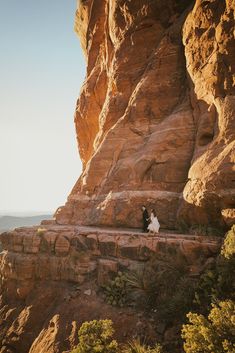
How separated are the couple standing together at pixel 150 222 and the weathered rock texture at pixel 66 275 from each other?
3.84 feet

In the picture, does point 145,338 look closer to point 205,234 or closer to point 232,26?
point 205,234

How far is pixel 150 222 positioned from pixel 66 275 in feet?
16.7

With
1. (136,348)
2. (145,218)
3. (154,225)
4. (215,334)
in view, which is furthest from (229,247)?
(145,218)

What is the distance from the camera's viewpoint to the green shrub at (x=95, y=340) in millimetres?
7707

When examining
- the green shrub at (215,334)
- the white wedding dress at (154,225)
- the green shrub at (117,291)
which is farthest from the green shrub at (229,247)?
the white wedding dress at (154,225)

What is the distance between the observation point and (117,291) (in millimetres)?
11367

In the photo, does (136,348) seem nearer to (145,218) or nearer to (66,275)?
(66,275)

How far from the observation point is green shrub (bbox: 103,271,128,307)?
11.0 metres

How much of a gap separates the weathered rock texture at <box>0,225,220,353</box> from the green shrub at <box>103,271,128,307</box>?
0.92ft

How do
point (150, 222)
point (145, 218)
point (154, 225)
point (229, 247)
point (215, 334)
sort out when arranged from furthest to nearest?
point (145, 218) < point (150, 222) < point (154, 225) < point (229, 247) < point (215, 334)

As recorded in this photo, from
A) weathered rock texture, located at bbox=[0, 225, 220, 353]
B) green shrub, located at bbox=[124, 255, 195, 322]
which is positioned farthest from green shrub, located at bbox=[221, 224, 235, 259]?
green shrub, located at bbox=[124, 255, 195, 322]

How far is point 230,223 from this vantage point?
38.1ft

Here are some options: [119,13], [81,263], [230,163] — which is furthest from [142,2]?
[81,263]

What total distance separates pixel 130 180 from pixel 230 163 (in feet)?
22.8
